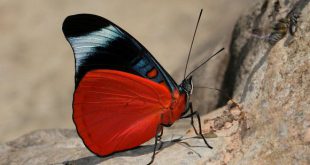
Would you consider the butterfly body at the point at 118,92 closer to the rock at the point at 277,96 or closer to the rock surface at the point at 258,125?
the rock surface at the point at 258,125

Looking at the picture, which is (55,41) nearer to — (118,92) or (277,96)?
(118,92)

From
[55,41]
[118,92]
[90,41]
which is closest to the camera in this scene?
[90,41]

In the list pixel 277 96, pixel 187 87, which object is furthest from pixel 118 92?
pixel 277 96

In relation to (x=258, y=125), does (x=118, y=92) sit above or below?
above

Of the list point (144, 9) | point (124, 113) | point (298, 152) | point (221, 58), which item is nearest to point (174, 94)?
point (124, 113)

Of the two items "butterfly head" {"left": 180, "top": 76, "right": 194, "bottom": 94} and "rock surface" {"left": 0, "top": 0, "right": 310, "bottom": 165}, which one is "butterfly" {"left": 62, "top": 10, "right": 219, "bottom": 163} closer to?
"butterfly head" {"left": 180, "top": 76, "right": 194, "bottom": 94}

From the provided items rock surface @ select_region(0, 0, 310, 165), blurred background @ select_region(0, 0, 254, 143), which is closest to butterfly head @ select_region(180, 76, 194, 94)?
rock surface @ select_region(0, 0, 310, 165)
